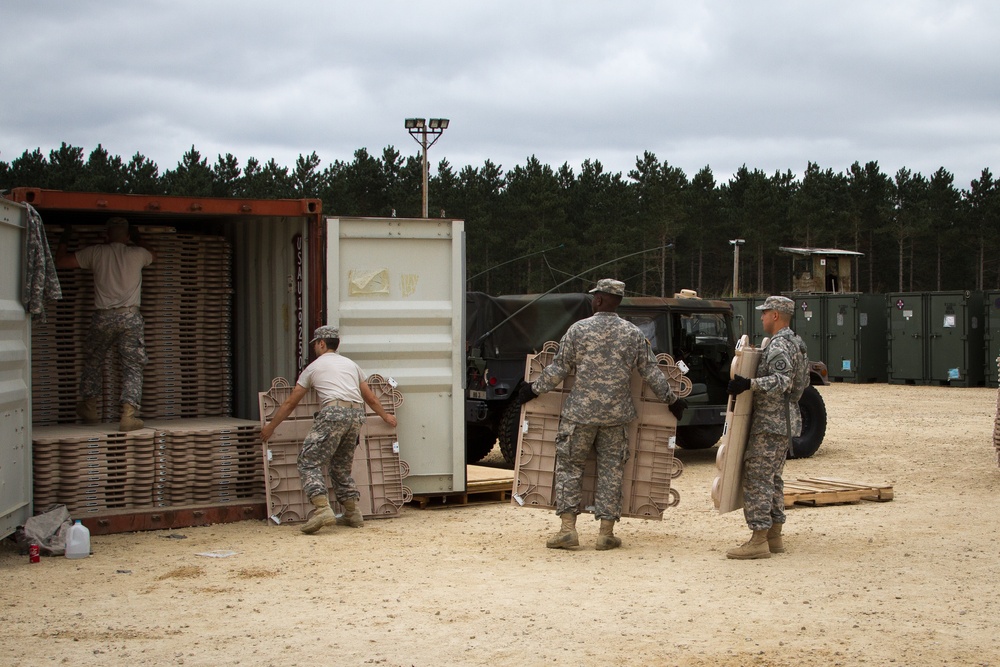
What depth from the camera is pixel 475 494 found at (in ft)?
35.7

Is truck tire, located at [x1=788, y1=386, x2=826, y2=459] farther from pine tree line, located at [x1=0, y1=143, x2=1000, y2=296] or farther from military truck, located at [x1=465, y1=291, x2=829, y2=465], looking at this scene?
pine tree line, located at [x1=0, y1=143, x2=1000, y2=296]

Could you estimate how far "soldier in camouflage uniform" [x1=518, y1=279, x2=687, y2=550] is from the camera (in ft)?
27.4

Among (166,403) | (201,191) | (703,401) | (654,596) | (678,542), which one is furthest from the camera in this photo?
Answer: (201,191)

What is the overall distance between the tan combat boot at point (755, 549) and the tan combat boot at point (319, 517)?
3162mm

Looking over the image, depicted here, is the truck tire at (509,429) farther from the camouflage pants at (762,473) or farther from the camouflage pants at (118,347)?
the camouflage pants at (762,473)

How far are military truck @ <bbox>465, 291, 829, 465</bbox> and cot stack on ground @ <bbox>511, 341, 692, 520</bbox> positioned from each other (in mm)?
3593

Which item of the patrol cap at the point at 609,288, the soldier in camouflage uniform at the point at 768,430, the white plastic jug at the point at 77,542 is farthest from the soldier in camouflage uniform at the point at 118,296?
the soldier in camouflage uniform at the point at 768,430

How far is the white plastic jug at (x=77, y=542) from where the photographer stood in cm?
803

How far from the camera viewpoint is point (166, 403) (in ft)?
35.2

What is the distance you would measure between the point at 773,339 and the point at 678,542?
179cm

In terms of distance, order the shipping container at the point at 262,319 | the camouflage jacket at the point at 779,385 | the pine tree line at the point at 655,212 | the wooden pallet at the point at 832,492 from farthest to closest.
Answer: the pine tree line at the point at 655,212 < the wooden pallet at the point at 832,492 < the shipping container at the point at 262,319 < the camouflage jacket at the point at 779,385

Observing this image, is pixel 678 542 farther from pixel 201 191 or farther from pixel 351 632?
pixel 201 191

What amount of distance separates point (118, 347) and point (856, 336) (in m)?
22.8

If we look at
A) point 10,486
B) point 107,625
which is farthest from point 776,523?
point 10,486
